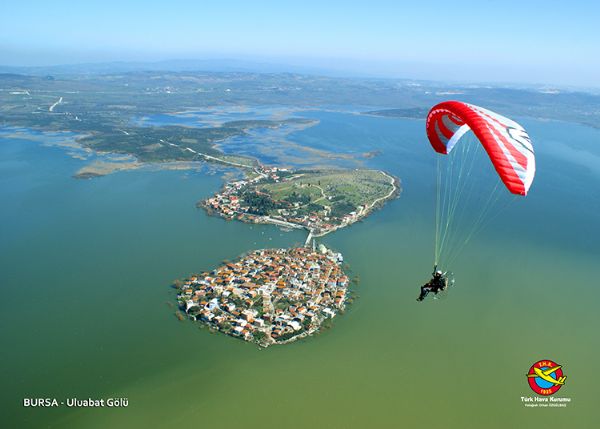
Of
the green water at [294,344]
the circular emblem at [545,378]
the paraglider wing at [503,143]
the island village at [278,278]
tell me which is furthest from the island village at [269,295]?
the paraglider wing at [503,143]

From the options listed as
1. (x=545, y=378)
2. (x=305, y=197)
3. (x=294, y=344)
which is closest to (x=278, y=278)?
(x=294, y=344)

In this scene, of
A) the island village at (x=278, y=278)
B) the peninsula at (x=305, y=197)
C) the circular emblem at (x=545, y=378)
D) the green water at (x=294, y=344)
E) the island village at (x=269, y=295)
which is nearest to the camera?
the green water at (x=294, y=344)

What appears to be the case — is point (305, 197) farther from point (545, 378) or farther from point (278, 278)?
point (545, 378)

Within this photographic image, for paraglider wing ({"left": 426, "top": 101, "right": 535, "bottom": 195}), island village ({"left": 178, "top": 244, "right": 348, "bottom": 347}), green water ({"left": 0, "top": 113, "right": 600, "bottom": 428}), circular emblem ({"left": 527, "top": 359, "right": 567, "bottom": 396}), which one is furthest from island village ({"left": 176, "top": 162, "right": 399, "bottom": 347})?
paraglider wing ({"left": 426, "top": 101, "right": 535, "bottom": 195})

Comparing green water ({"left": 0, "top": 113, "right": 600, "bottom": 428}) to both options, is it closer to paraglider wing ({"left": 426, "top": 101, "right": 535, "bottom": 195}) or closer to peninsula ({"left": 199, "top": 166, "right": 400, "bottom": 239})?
peninsula ({"left": 199, "top": 166, "right": 400, "bottom": 239})

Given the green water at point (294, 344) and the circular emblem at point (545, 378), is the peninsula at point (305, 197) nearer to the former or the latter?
the green water at point (294, 344)

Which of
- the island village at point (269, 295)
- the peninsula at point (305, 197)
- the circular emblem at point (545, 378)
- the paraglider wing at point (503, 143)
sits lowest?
the circular emblem at point (545, 378)

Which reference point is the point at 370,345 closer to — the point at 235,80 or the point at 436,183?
the point at 436,183
